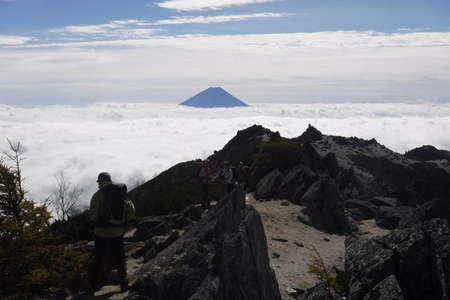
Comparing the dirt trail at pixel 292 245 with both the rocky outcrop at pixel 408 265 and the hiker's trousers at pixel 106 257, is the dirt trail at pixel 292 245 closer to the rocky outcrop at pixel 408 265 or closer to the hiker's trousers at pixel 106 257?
the hiker's trousers at pixel 106 257

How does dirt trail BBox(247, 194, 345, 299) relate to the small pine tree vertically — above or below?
below

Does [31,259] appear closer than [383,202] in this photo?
Yes

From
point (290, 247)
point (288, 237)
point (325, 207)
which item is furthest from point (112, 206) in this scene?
point (325, 207)

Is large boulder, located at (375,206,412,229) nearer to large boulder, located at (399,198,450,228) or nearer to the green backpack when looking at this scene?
large boulder, located at (399,198,450,228)

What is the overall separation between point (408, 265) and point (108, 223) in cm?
713

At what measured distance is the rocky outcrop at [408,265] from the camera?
307 inches

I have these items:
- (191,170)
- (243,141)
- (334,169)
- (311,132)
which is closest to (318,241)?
(334,169)

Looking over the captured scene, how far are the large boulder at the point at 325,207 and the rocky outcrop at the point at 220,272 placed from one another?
15870 millimetres

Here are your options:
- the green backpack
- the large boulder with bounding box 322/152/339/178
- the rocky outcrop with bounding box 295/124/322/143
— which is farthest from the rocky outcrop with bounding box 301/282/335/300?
the rocky outcrop with bounding box 295/124/322/143

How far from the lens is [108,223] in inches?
446

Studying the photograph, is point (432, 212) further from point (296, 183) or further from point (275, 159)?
point (275, 159)

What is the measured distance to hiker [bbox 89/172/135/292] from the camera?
11227 mm

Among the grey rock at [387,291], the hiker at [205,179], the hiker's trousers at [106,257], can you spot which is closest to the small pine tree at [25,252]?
the hiker's trousers at [106,257]

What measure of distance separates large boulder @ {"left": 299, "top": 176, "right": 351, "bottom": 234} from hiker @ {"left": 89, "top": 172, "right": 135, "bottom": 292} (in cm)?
1587
